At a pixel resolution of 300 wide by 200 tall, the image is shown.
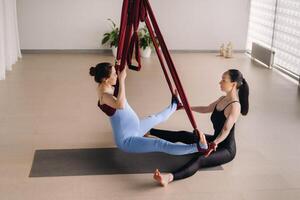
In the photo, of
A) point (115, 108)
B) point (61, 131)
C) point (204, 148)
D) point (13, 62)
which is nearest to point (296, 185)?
point (204, 148)

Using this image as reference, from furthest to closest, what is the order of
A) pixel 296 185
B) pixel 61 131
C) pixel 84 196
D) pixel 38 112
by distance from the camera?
pixel 38 112 → pixel 61 131 → pixel 296 185 → pixel 84 196

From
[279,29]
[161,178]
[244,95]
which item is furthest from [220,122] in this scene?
[279,29]

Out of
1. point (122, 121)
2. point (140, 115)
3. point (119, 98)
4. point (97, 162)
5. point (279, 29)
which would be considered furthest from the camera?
point (279, 29)

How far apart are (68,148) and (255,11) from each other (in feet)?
18.0

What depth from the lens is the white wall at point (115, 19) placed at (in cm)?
787

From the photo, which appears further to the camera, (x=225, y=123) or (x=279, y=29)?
(x=279, y=29)

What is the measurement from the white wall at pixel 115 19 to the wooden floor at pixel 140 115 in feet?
1.56

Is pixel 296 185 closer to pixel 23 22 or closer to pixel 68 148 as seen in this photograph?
pixel 68 148

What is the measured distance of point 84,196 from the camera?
3.14 metres

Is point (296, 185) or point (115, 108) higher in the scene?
point (115, 108)

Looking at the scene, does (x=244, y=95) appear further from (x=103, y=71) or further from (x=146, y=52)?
(x=146, y=52)

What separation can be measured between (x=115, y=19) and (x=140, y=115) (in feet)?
11.9

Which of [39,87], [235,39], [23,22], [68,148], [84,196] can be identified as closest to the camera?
[84,196]

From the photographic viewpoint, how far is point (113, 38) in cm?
776
